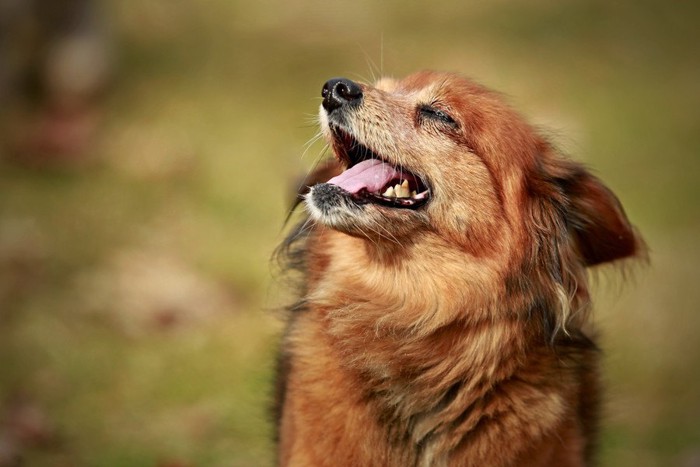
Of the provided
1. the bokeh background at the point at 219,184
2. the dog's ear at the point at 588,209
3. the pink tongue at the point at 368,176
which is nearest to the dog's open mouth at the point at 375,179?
the pink tongue at the point at 368,176

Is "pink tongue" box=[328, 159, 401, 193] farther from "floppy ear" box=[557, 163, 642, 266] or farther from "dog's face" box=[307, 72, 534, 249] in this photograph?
"floppy ear" box=[557, 163, 642, 266]

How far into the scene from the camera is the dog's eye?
3574 millimetres

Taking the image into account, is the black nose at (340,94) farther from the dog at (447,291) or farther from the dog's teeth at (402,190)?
the dog's teeth at (402,190)

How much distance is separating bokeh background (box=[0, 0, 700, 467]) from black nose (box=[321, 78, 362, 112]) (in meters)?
1.00

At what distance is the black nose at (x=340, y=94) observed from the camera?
3547mm

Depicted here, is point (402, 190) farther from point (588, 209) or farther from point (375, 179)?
point (588, 209)

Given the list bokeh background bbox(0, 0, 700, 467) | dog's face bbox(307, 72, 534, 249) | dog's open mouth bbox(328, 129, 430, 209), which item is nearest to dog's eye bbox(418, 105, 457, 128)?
dog's face bbox(307, 72, 534, 249)

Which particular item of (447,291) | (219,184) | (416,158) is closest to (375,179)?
(416,158)

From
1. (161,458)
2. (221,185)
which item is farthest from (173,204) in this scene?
(161,458)

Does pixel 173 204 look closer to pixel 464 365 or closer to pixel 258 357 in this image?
pixel 258 357

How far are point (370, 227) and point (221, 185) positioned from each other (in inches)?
196

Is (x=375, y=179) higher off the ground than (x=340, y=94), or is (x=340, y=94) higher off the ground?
(x=340, y=94)

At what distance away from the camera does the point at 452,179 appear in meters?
3.47

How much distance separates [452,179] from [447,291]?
43 cm
